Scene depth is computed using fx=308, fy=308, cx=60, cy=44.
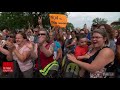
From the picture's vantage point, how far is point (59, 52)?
5.48 m

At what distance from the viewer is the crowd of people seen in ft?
13.6

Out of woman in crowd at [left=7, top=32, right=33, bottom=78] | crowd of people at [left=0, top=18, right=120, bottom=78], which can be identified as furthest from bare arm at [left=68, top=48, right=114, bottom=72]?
woman in crowd at [left=7, top=32, right=33, bottom=78]

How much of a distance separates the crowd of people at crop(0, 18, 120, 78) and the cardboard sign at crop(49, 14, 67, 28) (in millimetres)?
284

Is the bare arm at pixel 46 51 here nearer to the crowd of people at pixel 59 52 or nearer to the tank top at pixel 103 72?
the crowd of people at pixel 59 52

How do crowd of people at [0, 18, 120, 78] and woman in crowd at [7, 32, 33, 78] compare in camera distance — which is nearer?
crowd of people at [0, 18, 120, 78]

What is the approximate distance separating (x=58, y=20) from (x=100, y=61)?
2061 millimetres

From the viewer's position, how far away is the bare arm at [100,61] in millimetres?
3988

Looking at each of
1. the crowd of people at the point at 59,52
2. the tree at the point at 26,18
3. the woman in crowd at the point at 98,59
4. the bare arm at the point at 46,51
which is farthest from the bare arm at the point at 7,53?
the woman in crowd at the point at 98,59

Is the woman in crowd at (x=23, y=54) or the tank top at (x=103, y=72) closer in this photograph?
the tank top at (x=103, y=72)

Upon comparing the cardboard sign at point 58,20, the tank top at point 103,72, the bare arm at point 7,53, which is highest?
the cardboard sign at point 58,20

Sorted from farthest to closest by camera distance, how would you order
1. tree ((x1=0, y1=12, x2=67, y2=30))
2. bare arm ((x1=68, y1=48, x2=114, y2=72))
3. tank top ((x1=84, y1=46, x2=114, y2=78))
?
tree ((x1=0, y1=12, x2=67, y2=30))
tank top ((x1=84, y1=46, x2=114, y2=78))
bare arm ((x1=68, y1=48, x2=114, y2=72))

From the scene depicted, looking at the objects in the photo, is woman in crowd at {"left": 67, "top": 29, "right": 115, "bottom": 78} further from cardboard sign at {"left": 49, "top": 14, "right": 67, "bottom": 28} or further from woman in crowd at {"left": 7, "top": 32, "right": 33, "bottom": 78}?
cardboard sign at {"left": 49, "top": 14, "right": 67, "bottom": 28}

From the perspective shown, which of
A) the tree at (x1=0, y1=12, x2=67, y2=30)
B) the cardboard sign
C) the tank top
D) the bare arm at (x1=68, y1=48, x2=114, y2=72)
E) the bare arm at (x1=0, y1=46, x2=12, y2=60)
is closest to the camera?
the bare arm at (x1=68, y1=48, x2=114, y2=72)
